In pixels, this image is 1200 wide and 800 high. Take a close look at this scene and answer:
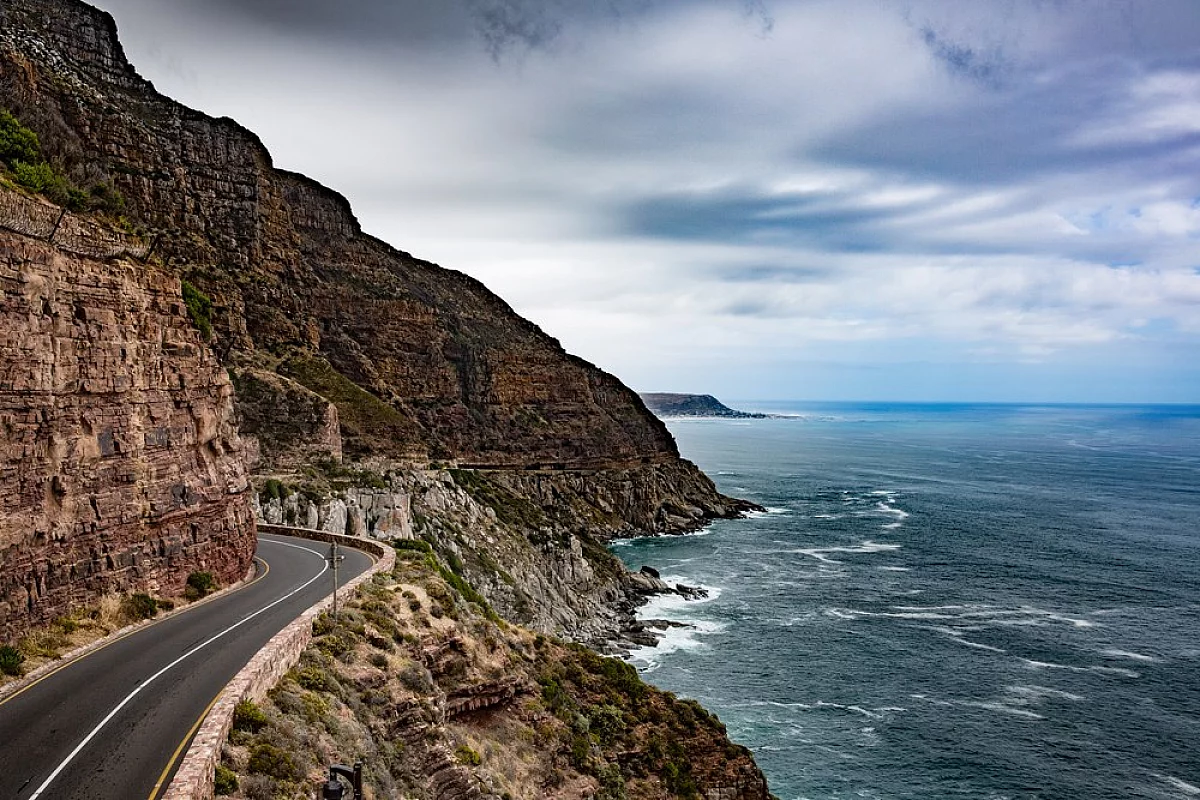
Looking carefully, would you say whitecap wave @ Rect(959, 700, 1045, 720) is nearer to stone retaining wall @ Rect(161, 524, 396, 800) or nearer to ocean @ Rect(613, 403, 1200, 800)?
ocean @ Rect(613, 403, 1200, 800)

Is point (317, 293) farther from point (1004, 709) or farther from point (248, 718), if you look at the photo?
point (248, 718)

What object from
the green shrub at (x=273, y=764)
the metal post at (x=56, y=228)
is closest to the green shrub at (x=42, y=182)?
the metal post at (x=56, y=228)

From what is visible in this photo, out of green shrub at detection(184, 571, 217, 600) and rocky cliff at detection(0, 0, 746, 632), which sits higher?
rocky cliff at detection(0, 0, 746, 632)

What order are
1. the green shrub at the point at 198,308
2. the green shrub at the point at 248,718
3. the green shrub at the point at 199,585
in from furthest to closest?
the green shrub at the point at 198,308 < the green shrub at the point at 199,585 < the green shrub at the point at 248,718

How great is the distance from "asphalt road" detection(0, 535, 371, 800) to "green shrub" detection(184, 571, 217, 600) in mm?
776

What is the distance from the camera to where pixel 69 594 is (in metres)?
22.4

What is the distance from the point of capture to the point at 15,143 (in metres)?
28.9

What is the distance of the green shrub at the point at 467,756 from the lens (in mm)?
24641

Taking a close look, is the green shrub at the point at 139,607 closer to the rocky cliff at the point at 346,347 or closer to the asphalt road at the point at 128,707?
the asphalt road at the point at 128,707

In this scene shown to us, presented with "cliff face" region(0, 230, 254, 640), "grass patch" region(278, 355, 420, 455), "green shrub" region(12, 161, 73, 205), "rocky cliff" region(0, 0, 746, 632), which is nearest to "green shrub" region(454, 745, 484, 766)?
"cliff face" region(0, 230, 254, 640)

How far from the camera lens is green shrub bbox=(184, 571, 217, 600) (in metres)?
28.1

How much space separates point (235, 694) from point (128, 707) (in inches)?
101

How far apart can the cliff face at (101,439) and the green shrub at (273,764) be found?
8373 millimetres

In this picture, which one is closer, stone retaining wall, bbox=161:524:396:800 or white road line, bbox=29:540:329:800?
stone retaining wall, bbox=161:524:396:800
